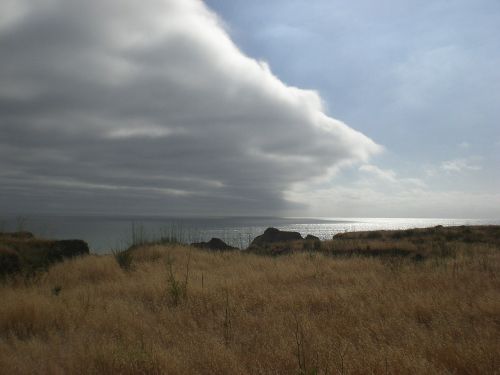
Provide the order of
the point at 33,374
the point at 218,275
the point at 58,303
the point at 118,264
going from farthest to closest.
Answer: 1. the point at 118,264
2. the point at 218,275
3. the point at 58,303
4. the point at 33,374

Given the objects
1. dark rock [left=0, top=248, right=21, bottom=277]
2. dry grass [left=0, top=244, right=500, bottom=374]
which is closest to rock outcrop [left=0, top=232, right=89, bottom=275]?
dark rock [left=0, top=248, right=21, bottom=277]

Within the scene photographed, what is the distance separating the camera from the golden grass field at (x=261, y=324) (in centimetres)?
382

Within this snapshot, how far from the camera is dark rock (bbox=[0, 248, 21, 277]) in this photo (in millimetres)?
9273

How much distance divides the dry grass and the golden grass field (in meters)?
0.02

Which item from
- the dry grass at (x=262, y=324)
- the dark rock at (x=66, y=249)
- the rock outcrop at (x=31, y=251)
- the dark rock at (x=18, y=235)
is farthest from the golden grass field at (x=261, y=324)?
the dark rock at (x=18, y=235)

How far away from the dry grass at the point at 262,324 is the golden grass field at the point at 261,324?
19 millimetres

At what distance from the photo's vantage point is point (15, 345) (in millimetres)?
4609

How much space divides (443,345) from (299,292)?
354 centimetres

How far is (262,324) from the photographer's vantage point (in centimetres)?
547

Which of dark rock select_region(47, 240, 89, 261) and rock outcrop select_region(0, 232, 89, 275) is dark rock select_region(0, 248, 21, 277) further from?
dark rock select_region(47, 240, 89, 261)

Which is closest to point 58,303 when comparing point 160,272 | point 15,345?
point 15,345

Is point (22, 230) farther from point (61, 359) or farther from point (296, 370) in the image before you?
point (296, 370)

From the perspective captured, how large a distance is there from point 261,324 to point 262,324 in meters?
0.02

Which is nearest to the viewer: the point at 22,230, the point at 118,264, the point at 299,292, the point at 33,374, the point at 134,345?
the point at 33,374
